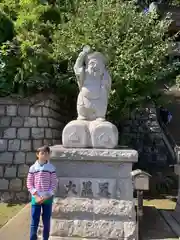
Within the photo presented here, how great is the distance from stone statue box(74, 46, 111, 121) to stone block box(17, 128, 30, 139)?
10.7 ft

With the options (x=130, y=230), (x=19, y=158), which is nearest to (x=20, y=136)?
(x=19, y=158)

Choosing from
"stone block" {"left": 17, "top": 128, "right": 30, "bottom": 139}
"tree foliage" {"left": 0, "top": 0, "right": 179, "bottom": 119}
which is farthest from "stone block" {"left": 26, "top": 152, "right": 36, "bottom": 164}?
"tree foliage" {"left": 0, "top": 0, "right": 179, "bottom": 119}

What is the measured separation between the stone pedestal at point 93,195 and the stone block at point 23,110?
12.3ft

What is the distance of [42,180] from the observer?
4.50m

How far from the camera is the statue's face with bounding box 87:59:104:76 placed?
5660mm

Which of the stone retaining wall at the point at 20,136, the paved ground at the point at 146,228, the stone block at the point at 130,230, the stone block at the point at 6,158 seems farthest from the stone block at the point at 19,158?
the stone block at the point at 130,230

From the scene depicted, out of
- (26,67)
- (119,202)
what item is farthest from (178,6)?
(119,202)

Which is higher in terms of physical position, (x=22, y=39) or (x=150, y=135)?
(x=22, y=39)

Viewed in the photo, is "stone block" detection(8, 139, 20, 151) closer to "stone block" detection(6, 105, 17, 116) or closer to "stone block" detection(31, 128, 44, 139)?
"stone block" detection(31, 128, 44, 139)

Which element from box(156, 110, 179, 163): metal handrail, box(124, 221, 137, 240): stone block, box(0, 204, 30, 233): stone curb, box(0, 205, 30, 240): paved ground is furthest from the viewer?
box(156, 110, 179, 163): metal handrail

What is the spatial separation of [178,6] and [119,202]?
1622cm

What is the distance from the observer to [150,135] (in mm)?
13102

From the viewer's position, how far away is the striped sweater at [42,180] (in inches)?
177

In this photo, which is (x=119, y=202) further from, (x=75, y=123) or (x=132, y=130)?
(x=132, y=130)
